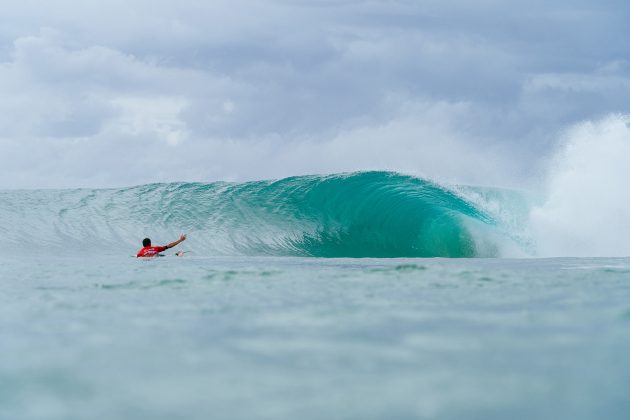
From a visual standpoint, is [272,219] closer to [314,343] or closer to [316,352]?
[314,343]

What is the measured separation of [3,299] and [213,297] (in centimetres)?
197

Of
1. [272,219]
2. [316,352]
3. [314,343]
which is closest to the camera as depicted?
[316,352]

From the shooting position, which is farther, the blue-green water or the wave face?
the wave face

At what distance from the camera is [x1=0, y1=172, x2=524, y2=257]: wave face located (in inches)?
740

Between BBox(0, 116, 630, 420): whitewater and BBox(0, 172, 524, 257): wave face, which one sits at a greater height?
BBox(0, 172, 524, 257): wave face

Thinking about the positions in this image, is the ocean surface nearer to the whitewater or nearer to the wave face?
the whitewater

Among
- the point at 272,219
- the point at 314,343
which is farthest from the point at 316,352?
the point at 272,219

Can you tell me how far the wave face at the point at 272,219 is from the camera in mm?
18797

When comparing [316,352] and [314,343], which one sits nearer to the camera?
[316,352]

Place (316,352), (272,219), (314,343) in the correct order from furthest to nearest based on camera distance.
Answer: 1. (272,219)
2. (314,343)
3. (316,352)

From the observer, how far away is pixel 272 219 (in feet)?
68.4

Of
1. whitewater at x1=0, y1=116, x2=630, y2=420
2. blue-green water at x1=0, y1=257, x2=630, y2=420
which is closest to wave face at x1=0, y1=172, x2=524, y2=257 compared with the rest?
whitewater at x1=0, y1=116, x2=630, y2=420

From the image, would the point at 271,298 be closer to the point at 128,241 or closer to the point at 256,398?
the point at 256,398

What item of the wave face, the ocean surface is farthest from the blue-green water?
the wave face
